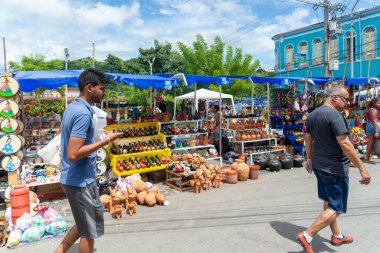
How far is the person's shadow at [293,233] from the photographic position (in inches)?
151

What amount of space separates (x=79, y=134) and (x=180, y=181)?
4512 mm

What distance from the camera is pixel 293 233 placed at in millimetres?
4305

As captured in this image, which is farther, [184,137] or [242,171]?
[184,137]

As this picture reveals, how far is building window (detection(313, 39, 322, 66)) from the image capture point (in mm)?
27594

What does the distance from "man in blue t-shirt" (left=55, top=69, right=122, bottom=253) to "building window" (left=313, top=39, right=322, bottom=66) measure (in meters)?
28.0

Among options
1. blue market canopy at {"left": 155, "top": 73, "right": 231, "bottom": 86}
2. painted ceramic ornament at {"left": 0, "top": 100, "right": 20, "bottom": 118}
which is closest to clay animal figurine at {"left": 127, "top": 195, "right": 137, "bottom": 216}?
painted ceramic ornament at {"left": 0, "top": 100, "right": 20, "bottom": 118}

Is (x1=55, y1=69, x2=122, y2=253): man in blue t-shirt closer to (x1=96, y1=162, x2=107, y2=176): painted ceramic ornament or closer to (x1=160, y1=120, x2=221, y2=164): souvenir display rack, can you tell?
(x1=96, y1=162, x2=107, y2=176): painted ceramic ornament

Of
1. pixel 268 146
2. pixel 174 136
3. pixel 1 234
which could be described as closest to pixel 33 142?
pixel 174 136

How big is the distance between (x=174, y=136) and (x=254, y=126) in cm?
283

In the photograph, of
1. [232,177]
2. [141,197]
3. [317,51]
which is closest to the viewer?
[141,197]

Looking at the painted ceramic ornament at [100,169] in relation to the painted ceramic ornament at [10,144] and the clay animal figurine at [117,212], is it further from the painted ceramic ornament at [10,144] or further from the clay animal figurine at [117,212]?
the clay animal figurine at [117,212]

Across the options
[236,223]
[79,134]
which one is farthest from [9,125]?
[236,223]

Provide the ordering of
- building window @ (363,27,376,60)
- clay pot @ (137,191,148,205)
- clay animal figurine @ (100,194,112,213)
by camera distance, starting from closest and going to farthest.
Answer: clay animal figurine @ (100,194,112,213), clay pot @ (137,191,148,205), building window @ (363,27,376,60)

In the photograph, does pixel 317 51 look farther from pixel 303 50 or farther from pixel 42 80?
pixel 42 80
